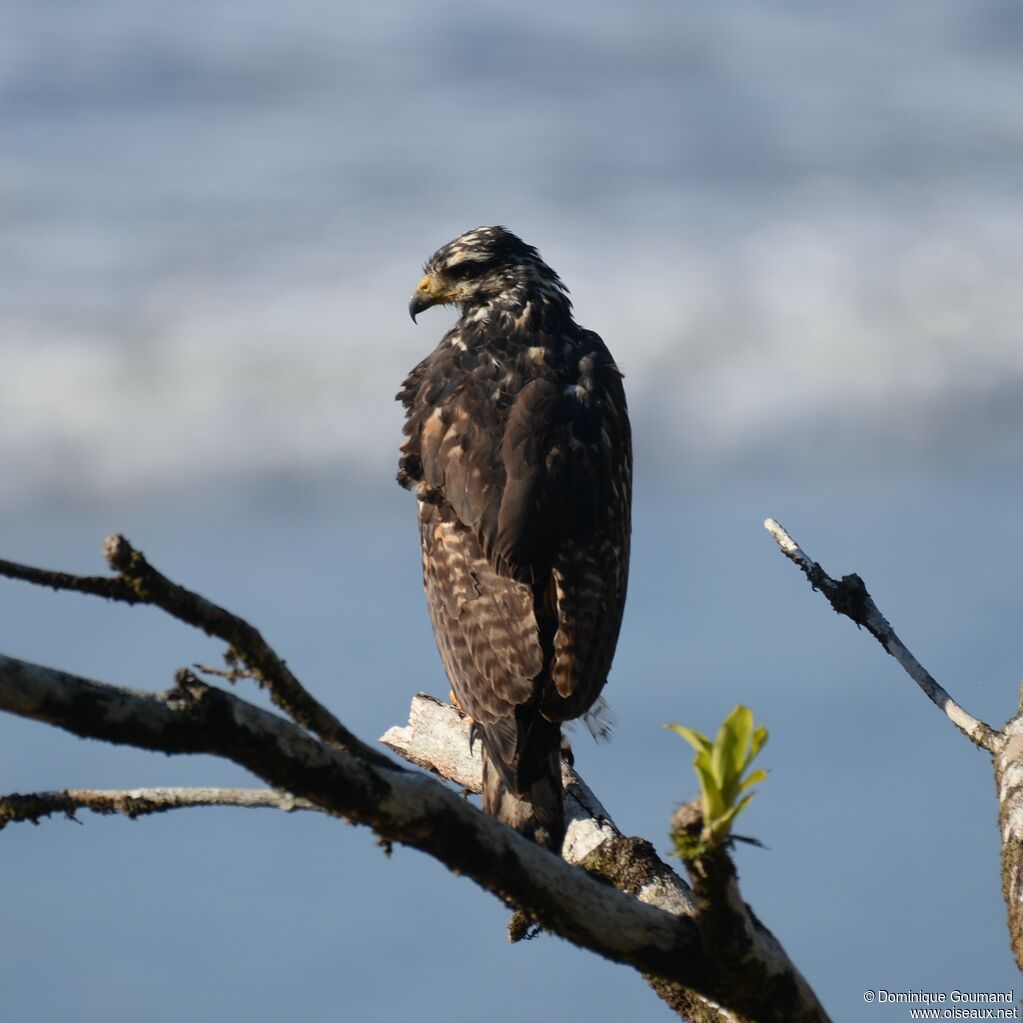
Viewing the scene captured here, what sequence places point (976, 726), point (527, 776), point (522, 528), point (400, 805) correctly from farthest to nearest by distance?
point (522, 528) < point (527, 776) < point (976, 726) < point (400, 805)

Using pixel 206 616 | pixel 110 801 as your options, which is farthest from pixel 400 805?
pixel 110 801

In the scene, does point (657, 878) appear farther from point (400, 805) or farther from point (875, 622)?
point (400, 805)

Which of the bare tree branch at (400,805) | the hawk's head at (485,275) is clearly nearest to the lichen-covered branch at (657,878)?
the bare tree branch at (400,805)

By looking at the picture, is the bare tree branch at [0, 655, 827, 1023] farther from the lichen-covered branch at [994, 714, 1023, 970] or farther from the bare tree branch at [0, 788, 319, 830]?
the lichen-covered branch at [994, 714, 1023, 970]

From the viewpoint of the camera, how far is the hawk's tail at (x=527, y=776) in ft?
20.2

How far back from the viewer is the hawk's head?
9.07 meters

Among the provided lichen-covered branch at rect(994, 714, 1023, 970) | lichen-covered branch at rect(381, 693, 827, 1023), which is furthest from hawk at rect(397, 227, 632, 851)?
lichen-covered branch at rect(994, 714, 1023, 970)

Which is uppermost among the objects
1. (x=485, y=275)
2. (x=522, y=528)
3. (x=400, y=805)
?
(x=485, y=275)

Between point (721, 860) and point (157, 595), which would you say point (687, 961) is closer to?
point (721, 860)

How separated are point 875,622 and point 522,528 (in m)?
1.87

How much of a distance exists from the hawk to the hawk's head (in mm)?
442

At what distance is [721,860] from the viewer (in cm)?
311

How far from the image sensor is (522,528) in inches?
272

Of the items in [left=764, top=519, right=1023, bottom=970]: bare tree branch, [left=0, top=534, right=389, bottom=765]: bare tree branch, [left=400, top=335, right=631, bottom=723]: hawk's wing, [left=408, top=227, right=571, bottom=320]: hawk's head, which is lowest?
[left=0, top=534, right=389, bottom=765]: bare tree branch
